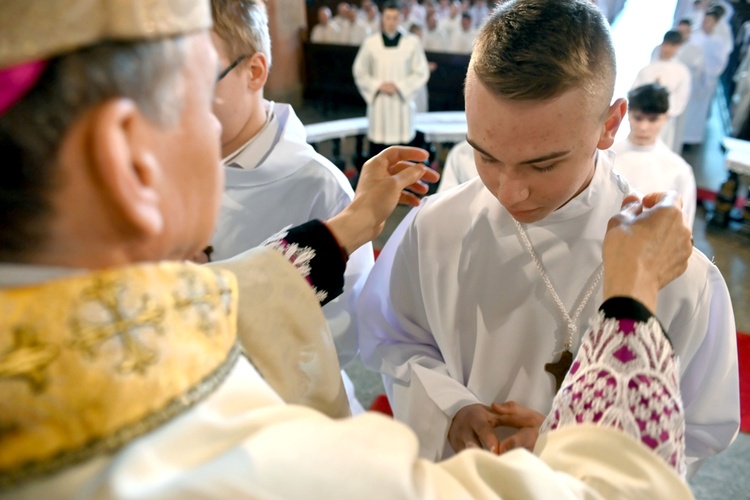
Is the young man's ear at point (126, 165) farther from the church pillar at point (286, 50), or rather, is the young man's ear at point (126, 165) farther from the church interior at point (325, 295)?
the church pillar at point (286, 50)

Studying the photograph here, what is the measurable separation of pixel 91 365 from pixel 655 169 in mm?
4401

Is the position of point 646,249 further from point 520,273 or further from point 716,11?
point 716,11

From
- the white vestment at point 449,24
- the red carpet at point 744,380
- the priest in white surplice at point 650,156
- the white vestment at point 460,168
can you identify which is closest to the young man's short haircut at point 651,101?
the priest in white surplice at point 650,156

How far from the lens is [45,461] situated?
0.61 m

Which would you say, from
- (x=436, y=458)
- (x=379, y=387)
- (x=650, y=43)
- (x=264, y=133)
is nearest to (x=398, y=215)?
(x=379, y=387)

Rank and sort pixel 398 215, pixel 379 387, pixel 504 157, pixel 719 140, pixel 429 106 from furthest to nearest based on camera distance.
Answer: pixel 429 106 → pixel 719 140 → pixel 398 215 → pixel 379 387 → pixel 504 157

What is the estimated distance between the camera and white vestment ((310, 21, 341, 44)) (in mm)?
12648

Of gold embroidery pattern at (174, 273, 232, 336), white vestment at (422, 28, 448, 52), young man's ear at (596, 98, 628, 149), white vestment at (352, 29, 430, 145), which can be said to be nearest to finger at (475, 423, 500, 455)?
young man's ear at (596, 98, 628, 149)

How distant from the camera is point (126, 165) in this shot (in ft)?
2.11

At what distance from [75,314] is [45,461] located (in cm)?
14

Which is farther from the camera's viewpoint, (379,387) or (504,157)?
(379,387)

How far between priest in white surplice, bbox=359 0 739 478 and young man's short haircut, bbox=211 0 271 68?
27.8 inches

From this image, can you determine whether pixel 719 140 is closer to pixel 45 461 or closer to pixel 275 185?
pixel 275 185

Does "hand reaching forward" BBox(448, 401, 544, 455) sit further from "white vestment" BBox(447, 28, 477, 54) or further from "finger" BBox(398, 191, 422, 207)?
"white vestment" BBox(447, 28, 477, 54)
